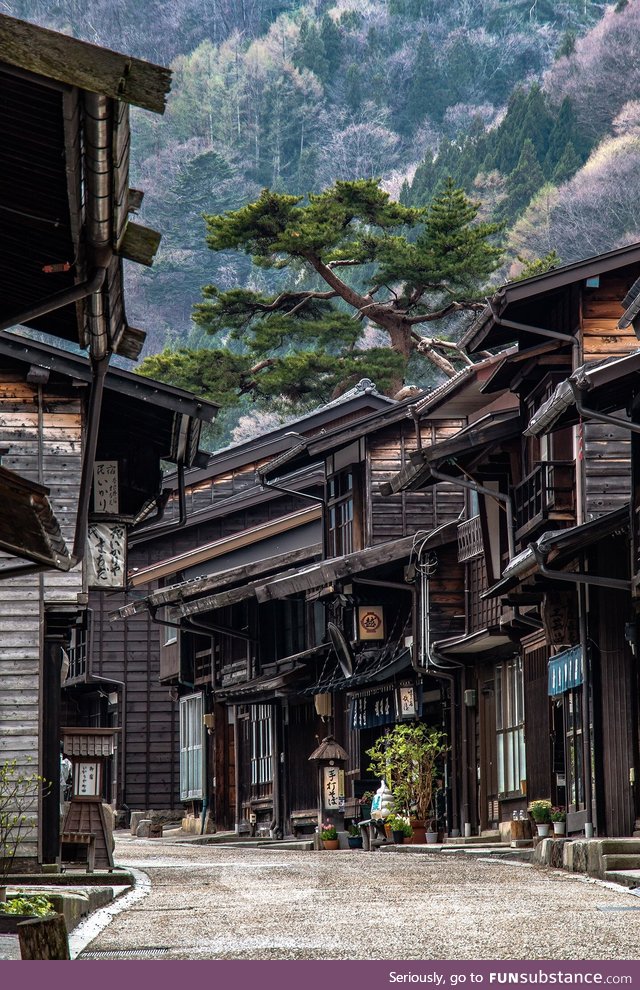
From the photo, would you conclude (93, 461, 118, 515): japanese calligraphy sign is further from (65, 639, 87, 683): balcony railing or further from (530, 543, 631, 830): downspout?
(65, 639, 87, 683): balcony railing

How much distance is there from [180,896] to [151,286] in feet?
365

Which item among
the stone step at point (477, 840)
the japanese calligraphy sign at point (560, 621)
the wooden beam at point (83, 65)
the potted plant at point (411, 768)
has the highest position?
the wooden beam at point (83, 65)

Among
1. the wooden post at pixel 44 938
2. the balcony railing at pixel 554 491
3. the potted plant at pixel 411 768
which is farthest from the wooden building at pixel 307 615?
the wooden post at pixel 44 938

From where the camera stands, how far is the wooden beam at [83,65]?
714cm

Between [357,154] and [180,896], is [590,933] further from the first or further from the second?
[357,154]

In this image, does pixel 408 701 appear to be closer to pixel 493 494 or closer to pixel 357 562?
pixel 357 562

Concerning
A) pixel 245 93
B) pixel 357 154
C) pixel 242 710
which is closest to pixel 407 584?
pixel 242 710

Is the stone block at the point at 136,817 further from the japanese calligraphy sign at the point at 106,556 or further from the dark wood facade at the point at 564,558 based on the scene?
the japanese calligraphy sign at the point at 106,556

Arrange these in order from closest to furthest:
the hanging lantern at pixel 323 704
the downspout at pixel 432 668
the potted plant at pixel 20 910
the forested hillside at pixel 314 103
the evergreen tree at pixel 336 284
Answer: the potted plant at pixel 20 910 < the downspout at pixel 432 668 < the hanging lantern at pixel 323 704 < the evergreen tree at pixel 336 284 < the forested hillside at pixel 314 103

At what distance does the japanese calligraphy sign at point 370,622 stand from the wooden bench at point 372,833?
452 cm

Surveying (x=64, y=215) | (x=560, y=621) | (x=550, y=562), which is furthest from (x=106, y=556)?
(x=64, y=215)

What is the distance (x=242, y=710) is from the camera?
130 feet

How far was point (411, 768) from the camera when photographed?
97.6ft

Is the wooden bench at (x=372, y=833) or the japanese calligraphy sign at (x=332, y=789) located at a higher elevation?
the japanese calligraphy sign at (x=332, y=789)
